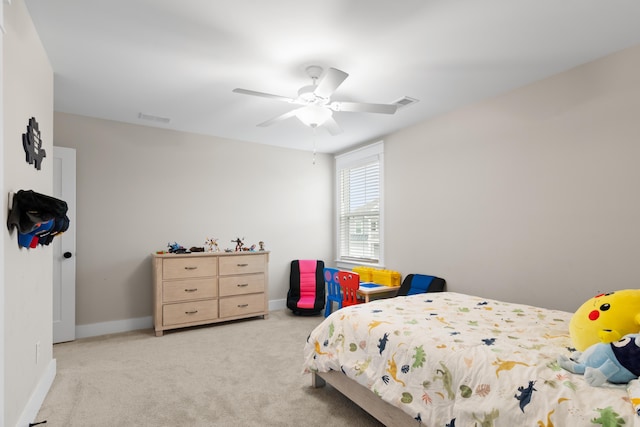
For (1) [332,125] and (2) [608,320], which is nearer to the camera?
(2) [608,320]

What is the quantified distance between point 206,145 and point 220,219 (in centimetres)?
103

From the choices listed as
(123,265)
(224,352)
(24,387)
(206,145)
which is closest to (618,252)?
(224,352)

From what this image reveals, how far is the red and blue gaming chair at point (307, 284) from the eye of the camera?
496 cm

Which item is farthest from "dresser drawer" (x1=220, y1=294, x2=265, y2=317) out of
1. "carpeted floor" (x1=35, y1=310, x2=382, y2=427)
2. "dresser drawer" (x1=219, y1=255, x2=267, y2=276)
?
"carpeted floor" (x1=35, y1=310, x2=382, y2=427)

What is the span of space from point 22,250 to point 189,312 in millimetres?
2313

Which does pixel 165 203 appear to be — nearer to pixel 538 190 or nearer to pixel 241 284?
pixel 241 284

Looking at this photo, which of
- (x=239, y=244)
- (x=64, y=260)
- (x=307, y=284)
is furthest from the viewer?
(x=307, y=284)

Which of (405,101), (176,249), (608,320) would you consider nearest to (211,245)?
(176,249)

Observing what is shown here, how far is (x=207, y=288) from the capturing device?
4285 millimetres

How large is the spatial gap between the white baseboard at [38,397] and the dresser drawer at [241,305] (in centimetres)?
181

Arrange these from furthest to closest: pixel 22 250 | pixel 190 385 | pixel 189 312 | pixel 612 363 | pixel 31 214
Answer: pixel 189 312
pixel 190 385
pixel 22 250
pixel 31 214
pixel 612 363

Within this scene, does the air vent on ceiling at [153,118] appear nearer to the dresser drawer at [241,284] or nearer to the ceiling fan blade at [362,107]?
the dresser drawer at [241,284]

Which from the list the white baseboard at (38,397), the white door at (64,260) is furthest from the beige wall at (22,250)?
the white door at (64,260)

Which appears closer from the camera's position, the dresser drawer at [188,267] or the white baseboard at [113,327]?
the white baseboard at [113,327]
